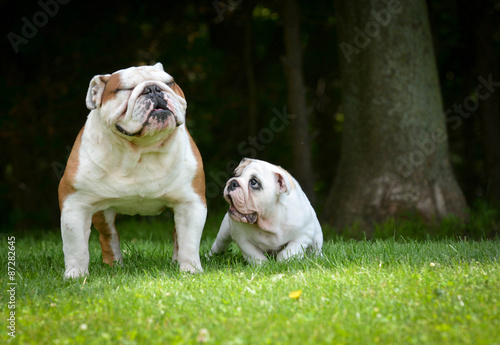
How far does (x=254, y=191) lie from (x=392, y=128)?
3.24 m

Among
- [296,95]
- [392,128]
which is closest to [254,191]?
[392,128]

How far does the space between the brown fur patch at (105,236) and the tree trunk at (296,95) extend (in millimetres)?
3762

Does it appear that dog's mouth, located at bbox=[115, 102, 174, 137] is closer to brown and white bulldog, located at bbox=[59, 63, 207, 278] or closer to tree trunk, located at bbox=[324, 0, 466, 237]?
brown and white bulldog, located at bbox=[59, 63, 207, 278]

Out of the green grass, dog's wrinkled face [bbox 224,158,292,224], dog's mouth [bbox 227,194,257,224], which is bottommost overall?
the green grass

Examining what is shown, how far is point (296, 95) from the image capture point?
8312mm

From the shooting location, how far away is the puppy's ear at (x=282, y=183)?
4621mm

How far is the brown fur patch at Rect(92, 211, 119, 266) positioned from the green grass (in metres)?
0.24

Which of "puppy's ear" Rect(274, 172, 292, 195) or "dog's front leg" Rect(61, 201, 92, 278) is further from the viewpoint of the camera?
"puppy's ear" Rect(274, 172, 292, 195)

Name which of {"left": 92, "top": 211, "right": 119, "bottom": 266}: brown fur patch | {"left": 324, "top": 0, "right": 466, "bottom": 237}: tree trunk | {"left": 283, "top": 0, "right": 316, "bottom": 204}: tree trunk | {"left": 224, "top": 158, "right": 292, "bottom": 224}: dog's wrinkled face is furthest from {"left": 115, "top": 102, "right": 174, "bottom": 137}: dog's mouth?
{"left": 283, "top": 0, "right": 316, "bottom": 204}: tree trunk

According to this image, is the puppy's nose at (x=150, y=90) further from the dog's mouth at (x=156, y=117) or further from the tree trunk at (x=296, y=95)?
the tree trunk at (x=296, y=95)

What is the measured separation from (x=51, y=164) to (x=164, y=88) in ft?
22.5

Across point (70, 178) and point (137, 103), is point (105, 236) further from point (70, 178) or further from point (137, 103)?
point (137, 103)

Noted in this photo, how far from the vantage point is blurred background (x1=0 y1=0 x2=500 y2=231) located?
9.62 m

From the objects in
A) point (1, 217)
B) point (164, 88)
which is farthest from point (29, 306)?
point (1, 217)
